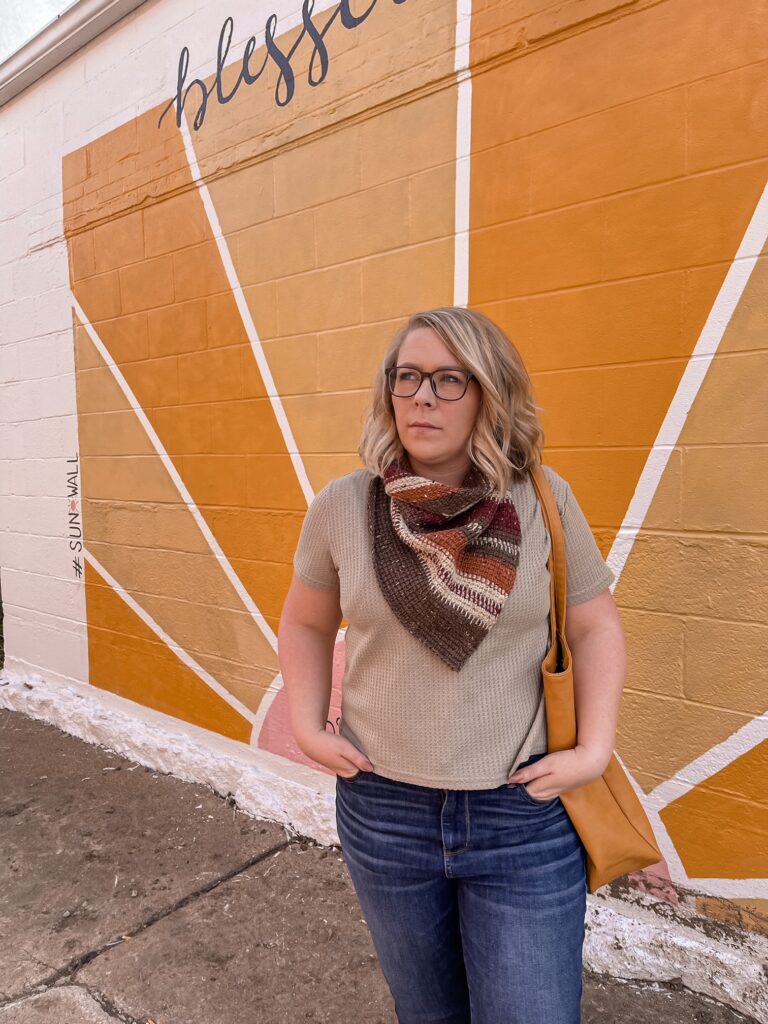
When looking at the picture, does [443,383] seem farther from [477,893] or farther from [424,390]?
[477,893]

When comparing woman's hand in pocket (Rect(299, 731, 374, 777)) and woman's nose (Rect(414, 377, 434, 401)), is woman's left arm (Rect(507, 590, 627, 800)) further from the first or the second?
woman's nose (Rect(414, 377, 434, 401))

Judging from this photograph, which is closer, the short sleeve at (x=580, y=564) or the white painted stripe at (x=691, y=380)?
the short sleeve at (x=580, y=564)

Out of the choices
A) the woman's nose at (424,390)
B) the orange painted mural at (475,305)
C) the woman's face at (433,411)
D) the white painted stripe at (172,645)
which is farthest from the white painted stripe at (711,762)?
the white painted stripe at (172,645)

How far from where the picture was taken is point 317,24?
3.06 meters

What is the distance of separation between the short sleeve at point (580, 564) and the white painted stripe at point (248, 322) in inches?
71.9

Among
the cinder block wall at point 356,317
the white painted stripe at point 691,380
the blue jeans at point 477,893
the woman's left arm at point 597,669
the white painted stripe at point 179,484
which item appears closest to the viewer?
the blue jeans at point 477,893

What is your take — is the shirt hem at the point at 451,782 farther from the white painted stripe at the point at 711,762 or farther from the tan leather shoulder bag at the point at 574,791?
the white painted stripe at the point at 711,762

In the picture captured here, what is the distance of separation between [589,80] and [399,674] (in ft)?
6.41

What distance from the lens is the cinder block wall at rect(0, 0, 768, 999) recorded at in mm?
2178

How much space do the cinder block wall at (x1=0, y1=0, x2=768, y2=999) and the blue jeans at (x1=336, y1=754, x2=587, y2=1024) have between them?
3.49 ft

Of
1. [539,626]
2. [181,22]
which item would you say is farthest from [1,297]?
[539,626]

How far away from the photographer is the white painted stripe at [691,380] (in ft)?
6.81

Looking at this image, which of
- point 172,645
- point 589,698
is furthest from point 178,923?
point 589,698

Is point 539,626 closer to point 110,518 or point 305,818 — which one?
point 305,818
